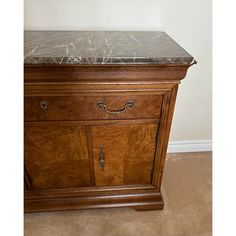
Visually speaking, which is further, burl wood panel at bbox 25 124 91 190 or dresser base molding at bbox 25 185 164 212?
dresser base molding at bbox 25 185 164 212

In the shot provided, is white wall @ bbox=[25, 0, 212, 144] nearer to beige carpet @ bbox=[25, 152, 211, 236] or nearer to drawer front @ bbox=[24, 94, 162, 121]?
drawer front @ bbox=[24, 94, 162, 121]

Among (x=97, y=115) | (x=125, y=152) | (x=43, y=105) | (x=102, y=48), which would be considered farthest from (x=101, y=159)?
(x=102, y=48)

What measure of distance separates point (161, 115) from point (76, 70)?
0.44m

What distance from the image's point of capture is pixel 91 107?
1.12m

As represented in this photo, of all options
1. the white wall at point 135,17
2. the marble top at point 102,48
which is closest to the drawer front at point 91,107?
the marble top at point 102,48

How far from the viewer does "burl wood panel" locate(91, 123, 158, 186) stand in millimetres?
1203

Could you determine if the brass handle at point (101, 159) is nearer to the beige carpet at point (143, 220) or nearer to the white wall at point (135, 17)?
the beige carpet at point (143, 220)

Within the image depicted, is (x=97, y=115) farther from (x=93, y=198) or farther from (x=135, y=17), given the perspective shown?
(x=135, y=17)

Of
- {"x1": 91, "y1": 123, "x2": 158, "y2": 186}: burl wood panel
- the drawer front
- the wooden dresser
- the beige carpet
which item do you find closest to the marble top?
the wooden dresser

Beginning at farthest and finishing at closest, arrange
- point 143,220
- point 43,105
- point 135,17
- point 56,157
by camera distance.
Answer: point 135,17 → point 143,220 → point 56,157 → point 43,105

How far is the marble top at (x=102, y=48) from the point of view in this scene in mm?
997

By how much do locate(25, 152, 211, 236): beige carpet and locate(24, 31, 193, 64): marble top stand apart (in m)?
0.89

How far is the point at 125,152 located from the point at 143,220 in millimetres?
432
